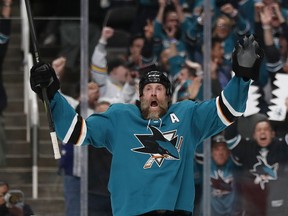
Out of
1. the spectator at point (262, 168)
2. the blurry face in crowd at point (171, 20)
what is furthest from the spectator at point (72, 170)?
the spectator at point (262, 168)

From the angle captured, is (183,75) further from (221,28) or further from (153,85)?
(153,85)

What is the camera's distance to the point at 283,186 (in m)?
7.29

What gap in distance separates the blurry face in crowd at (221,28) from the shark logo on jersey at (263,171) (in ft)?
3.08

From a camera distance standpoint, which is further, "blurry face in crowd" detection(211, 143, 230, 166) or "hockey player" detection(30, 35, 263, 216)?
"blurry face in crowd" detection(211, 143, 230, 166)

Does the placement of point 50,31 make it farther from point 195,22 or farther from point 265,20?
point 265,20

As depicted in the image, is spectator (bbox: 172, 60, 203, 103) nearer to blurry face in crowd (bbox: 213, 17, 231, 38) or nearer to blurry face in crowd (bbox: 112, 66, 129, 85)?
blurry face in crowd (bbox: 213, 17, 231, 38)

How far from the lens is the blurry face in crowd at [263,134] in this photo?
7.32 m

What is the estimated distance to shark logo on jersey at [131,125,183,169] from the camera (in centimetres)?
542

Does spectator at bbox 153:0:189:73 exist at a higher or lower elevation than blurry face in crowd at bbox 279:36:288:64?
higher

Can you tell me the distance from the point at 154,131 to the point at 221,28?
2.30 m

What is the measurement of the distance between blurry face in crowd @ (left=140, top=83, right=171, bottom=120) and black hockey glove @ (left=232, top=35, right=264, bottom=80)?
0.44m

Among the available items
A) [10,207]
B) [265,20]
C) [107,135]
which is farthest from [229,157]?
[107,135]

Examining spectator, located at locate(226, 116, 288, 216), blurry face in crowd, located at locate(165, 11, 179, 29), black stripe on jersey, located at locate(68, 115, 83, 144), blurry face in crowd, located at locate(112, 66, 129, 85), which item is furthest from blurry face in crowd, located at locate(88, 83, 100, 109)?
black stripe on jersey, located at locate(68, 115, 83, 144)

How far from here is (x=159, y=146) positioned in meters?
5.45
